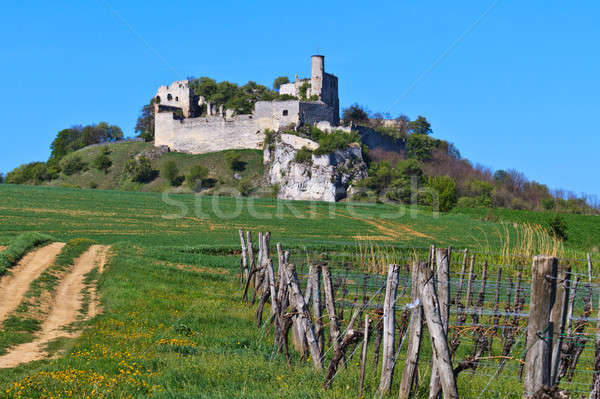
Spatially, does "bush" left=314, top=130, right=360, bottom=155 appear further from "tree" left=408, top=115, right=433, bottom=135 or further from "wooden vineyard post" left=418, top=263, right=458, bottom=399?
"wooden vineyard post" left=418, top=263, right=458, bottom=399

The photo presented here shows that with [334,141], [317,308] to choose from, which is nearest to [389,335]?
[317,308]

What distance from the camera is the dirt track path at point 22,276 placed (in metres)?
14.6

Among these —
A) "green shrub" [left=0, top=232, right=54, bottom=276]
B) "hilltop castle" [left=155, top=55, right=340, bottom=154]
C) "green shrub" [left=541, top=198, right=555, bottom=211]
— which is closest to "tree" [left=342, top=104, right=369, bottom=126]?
"hilltop castle" [left=155, top=55, right=340, bottom=154]

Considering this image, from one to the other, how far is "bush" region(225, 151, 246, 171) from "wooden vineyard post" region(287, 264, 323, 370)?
245ft

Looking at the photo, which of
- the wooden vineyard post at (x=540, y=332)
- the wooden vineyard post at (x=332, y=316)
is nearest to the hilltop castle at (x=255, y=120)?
the wooden vineyard post at (x=332, y=316)

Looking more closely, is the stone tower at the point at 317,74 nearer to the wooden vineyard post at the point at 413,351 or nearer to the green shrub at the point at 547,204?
the green shrub at the point at 547,204

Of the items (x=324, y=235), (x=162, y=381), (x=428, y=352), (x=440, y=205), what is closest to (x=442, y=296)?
(x=162, y=381)

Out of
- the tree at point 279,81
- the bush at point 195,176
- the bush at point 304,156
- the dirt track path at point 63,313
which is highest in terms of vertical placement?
the tree at point 279,81

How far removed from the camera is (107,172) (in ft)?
305

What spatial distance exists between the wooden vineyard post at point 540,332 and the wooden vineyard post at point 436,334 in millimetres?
Answer: 1282

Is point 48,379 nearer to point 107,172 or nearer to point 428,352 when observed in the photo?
point 428,352

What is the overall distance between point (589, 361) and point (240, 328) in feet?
23.8

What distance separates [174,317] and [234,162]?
238 ft

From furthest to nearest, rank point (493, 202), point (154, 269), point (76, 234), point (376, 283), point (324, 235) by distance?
1. point (493, 202)
2. point (324, 235)
3. point (76, 234)
4. point (154, 269)
5. point (376, 283)
